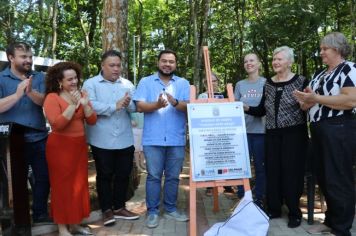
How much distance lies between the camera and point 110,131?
198 inches

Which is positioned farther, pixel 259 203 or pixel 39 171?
pixel 259 203

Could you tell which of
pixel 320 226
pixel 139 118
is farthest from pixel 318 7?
pixel 320 226

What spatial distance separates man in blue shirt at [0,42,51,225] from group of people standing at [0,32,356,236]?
1cm

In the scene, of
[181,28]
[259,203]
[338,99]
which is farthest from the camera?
[181,28]

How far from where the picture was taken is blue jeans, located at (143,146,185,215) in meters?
5.14

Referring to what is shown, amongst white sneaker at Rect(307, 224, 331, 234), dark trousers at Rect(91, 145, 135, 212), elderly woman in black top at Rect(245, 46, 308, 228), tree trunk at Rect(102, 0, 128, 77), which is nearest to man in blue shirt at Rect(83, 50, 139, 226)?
dark trousers at Rect(91, 145, 135, 212)

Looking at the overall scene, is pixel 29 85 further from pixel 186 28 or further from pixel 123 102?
pixel 186 28

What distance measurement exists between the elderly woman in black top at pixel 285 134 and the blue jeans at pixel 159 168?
3.66ft

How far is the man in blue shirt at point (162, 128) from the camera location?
201 inches

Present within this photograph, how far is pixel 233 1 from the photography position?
21.5 metres

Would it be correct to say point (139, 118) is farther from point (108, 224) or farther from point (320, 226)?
point (320, 226)

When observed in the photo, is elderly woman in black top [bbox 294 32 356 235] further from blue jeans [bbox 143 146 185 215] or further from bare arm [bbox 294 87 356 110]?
blue jeans [bbox 143 146 185 215]

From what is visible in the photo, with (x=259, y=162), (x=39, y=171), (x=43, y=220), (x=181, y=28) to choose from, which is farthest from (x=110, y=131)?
(x=181, y=28)

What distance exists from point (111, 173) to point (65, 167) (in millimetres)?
748
